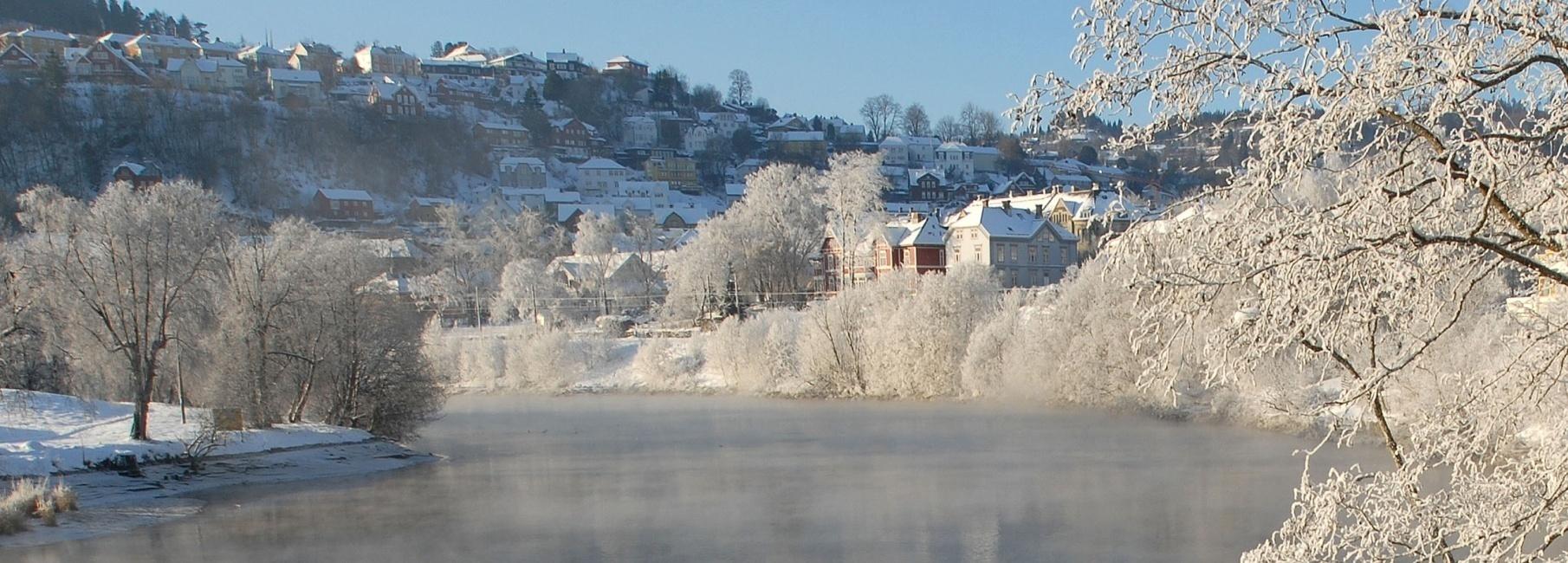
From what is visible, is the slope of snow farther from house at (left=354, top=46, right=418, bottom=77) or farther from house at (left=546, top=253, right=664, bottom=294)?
house at (left=354, top=46, right=418, bottom=77)

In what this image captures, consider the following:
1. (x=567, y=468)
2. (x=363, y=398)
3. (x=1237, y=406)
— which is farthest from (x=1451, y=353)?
(x=363, y=398)

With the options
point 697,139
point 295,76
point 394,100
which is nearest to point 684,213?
→ point 394,100

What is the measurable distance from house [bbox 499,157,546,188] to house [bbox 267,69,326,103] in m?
21.9

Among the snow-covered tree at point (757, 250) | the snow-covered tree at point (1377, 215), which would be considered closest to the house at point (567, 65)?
the snow-covered tree at point (757, 250)

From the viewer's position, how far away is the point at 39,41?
123 meters

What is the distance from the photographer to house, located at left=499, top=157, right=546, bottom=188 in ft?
416

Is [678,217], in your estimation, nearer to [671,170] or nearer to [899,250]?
[671,170]

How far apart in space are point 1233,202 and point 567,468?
23.9 metres

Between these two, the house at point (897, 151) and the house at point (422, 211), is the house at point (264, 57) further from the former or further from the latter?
the house at point (897, 151)

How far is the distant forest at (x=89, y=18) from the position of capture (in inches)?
5502

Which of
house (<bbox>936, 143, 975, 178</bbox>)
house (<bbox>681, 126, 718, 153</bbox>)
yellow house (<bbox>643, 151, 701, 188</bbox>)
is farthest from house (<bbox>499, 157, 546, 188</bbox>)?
house (<bbox>936, 143, 975, 178</bbox>)

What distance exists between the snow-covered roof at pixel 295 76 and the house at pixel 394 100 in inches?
244

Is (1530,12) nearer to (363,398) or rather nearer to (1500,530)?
(1500,530)

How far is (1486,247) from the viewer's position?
12.3 feet
